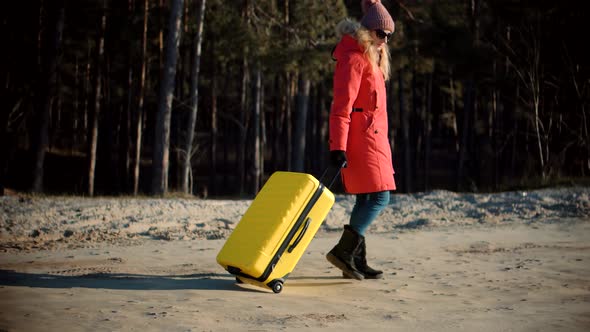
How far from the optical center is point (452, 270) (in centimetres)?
622

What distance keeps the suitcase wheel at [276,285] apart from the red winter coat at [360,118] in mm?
1036

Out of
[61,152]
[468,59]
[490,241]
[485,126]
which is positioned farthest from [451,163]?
[490,241]

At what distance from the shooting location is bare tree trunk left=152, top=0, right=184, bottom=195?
Result: 53.0 feet

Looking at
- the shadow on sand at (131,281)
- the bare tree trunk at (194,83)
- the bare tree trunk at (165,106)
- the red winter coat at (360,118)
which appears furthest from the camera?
the bare tree trunk at (194,83)

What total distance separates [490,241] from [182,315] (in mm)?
4908

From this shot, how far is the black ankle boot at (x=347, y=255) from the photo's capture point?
5.66m

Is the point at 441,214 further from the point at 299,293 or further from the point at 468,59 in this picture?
the point at 468,59

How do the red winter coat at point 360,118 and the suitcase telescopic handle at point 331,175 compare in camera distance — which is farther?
the red winter coat at point 360,118

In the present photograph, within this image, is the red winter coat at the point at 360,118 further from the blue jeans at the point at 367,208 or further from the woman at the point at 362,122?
the blue jeans at the point at 367,208

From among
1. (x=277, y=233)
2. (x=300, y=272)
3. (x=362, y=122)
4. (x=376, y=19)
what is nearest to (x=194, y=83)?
(x=300, y=272)

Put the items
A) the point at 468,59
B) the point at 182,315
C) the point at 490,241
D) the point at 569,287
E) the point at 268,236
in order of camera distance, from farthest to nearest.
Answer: the point at 468,59, the point at 490,241, the point at 569,287, the point at 268,236, the point at 182,315

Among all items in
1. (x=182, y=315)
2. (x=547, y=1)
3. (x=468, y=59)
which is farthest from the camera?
(x=468, y=59)

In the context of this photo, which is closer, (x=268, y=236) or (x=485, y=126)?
(x=268, y=236)

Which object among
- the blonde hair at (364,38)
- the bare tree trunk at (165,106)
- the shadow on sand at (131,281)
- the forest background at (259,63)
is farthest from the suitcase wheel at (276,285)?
the bare tree trunk at (165,106)
